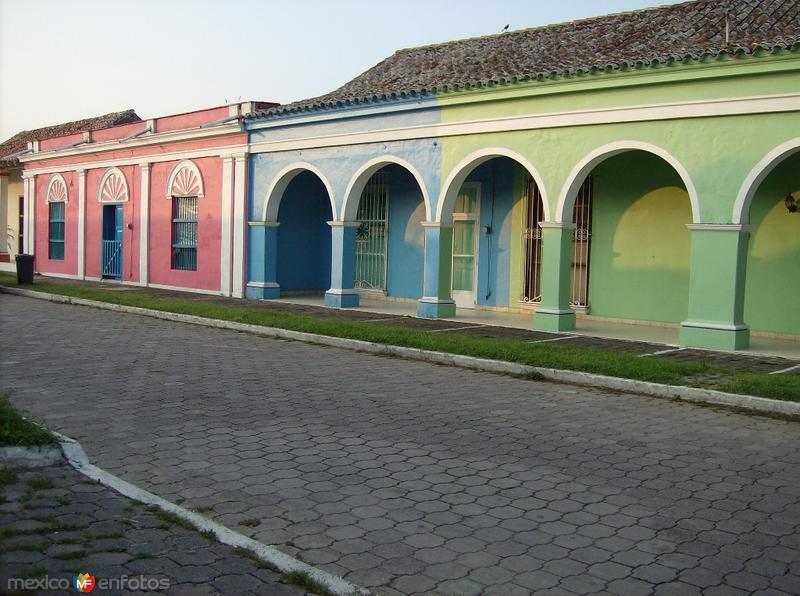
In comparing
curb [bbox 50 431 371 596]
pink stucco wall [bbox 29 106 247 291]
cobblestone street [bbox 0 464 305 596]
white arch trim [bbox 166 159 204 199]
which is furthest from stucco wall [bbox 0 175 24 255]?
cobblestone street [bbox 0 464 305 596]

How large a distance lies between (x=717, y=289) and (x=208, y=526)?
330 inches

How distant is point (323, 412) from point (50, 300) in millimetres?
11939

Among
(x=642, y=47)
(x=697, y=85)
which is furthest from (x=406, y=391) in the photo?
(x=642, y=47)

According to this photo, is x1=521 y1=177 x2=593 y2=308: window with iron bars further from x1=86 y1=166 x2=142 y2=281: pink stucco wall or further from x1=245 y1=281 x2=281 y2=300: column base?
x1=86 y1=166 x2=142 y2=281: pink stucco wall

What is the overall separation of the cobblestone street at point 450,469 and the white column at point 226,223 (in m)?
8.85

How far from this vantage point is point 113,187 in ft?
71.9

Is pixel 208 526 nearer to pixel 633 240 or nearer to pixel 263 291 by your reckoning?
pixel 633 240

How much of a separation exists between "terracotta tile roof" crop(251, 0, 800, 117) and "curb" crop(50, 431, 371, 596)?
886 cm

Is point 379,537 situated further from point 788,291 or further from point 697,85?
point 788,291

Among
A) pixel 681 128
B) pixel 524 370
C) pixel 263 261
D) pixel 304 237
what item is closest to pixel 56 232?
pixel 304 237

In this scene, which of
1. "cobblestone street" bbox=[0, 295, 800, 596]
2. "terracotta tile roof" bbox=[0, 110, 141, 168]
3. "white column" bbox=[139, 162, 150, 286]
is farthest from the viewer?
"terracotta tile roof" bbox=[0, 110, 141, 168]

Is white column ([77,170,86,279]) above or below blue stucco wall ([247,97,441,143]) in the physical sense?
below

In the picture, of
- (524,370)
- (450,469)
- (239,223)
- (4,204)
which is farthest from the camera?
(4,204)

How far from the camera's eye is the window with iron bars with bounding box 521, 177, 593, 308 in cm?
1413
